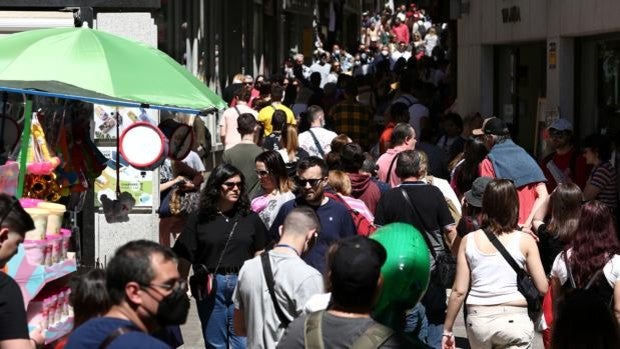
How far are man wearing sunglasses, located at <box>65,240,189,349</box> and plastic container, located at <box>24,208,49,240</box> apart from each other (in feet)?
10.3

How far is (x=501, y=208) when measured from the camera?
885 cm

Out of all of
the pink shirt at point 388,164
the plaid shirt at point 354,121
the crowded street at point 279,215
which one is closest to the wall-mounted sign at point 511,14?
the crowded street at point 279,215

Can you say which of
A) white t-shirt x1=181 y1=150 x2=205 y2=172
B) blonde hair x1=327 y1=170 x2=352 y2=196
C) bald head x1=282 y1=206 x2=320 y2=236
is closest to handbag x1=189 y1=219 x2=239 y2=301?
blonde hair x1=327 y1=170 x2=352 y2=196

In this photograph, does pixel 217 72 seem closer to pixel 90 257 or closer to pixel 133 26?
pixel 133 26

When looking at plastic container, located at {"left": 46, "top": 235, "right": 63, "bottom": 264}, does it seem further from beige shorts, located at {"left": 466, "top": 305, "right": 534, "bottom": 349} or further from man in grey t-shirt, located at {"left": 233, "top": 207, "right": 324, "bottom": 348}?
beige shorts, located at {"left": 466, "top": 305, "right": 534, "bottom": 349}

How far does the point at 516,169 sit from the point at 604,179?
1632 mm

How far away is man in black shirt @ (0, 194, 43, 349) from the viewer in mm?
6285

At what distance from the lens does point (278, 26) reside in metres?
40.0

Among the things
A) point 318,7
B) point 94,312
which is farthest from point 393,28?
point 94,312

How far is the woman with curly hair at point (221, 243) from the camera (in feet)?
31.2

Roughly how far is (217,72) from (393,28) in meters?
21.4

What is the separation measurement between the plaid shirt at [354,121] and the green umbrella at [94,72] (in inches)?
406

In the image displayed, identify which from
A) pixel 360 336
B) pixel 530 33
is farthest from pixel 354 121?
pixel 360 336

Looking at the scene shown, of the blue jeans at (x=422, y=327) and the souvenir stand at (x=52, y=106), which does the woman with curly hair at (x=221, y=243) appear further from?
the blue jeans at (x=422, y=327)
